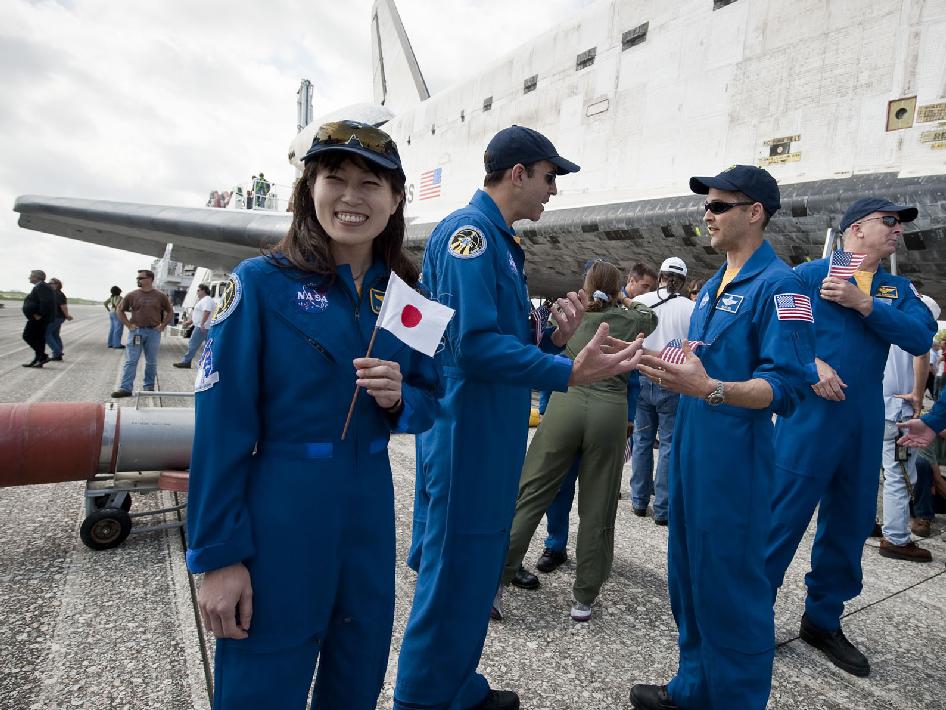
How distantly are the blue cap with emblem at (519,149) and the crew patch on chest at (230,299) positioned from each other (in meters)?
1.24

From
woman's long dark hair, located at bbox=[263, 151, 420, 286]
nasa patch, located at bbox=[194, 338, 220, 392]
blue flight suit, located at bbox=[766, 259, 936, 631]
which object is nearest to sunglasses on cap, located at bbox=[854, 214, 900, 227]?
blue flight suit, located at bbox=[766, 259, 936, 631]

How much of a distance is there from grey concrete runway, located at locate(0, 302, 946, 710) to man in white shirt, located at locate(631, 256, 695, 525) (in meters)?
0.79

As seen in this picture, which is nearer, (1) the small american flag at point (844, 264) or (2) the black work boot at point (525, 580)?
(1) the small american flag at point (844, 264)

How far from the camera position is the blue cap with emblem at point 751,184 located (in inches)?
87.4

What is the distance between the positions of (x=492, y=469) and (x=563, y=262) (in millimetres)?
7801

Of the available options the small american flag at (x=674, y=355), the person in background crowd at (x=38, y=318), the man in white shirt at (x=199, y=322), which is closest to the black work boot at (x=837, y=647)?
the small american flag at (x=674, y=355)

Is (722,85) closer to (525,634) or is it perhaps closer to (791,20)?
(791,20)

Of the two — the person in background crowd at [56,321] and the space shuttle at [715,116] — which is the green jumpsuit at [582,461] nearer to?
the space shuttle at [715,116]

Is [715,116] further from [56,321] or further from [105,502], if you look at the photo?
[56,321]

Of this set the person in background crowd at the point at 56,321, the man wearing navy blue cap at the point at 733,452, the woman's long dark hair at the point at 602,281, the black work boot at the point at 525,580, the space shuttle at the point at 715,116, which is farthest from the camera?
the person in background crowd at the point at 56,321

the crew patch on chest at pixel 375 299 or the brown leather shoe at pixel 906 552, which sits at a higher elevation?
the crew patch on chest at pixel 375 299

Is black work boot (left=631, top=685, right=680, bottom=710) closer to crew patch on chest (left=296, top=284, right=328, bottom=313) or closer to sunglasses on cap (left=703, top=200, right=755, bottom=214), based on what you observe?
sunglasses on cap (left=703, top=200, right=755, bottom=214)

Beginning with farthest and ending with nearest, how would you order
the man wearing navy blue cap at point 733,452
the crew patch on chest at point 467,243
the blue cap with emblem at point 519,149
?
the blue cap with emblem at point 519,149 → the man wearing navy blue cap at point 733,452 → the crew patch on chest at point 467,243

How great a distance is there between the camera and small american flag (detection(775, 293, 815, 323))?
207 centimetres
